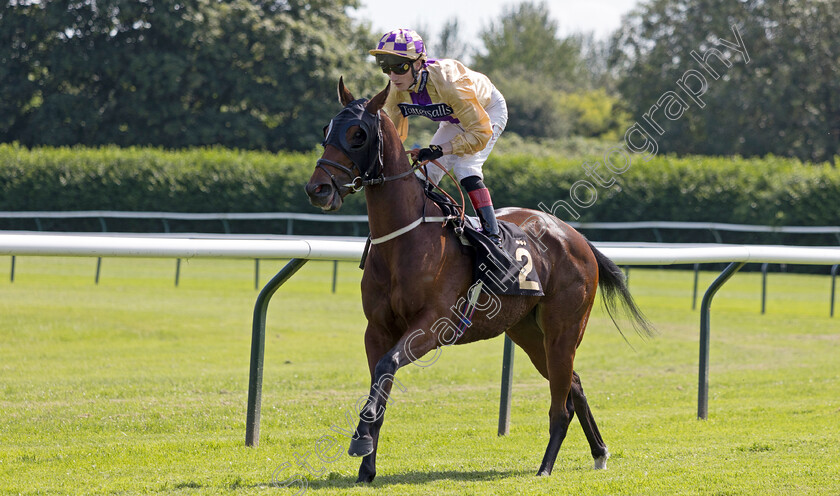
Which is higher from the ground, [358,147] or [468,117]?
[468,117]

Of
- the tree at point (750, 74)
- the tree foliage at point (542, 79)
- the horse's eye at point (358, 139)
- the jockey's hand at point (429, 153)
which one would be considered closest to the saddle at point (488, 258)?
the jockey's hand at point (429, 153)

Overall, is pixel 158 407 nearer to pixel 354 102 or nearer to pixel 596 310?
pixel 354 102

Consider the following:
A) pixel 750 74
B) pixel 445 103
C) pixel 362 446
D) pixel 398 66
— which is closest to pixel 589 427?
pixel 362 446

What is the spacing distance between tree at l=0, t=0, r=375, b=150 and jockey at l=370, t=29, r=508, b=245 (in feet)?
91.1

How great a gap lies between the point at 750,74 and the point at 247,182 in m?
21.2

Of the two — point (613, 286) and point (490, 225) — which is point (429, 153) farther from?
point (613, 286)

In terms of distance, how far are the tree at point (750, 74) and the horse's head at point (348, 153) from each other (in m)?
30.1

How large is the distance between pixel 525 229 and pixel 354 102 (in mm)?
1356

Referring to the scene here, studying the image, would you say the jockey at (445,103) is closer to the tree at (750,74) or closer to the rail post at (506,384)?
the rail post at (506,384)

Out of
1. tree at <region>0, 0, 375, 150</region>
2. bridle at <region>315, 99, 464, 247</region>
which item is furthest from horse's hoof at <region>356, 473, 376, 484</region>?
tree at <region>0, 0, 375, 150</region>

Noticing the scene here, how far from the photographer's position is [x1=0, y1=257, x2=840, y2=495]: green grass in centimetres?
430

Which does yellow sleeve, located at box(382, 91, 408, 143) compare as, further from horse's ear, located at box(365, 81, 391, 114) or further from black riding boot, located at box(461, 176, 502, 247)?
horse's ear, located at box(365, 81, 391, 114)

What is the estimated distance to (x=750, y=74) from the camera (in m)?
35.5

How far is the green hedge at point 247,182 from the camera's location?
23.3 m
